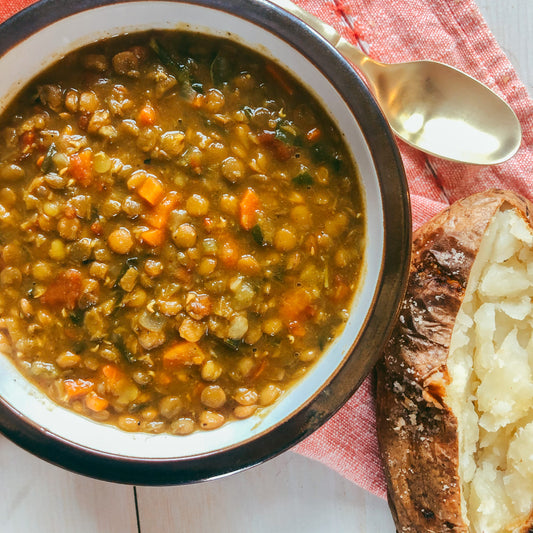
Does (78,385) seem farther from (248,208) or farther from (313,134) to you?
(313,134)

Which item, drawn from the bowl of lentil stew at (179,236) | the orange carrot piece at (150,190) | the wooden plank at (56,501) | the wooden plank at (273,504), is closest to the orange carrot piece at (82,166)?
the bowl of lentil stew at (179,236)

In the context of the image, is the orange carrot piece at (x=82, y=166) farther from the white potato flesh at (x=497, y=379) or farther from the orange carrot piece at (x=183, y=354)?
the white potato flesh at (x=497, y=379)

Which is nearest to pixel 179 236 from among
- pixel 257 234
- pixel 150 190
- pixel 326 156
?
pixel 150 190

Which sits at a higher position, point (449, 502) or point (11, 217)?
point (11, 217)

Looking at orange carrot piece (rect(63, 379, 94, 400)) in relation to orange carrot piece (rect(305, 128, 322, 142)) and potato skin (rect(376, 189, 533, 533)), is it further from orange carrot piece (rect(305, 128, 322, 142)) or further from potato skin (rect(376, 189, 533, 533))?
orange carrot piece (rect(305, 128, 322, 142))

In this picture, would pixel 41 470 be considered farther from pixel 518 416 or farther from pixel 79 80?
pixel 518 416

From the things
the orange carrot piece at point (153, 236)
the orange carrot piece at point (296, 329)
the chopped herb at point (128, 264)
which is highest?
the orange carrot piece at point (153, 236)

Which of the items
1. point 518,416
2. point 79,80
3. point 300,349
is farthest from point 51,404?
point 518,416
